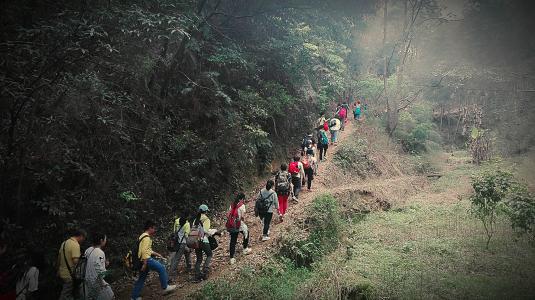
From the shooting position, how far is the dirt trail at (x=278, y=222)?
26.5ft

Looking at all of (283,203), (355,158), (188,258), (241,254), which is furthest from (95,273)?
(355,158)

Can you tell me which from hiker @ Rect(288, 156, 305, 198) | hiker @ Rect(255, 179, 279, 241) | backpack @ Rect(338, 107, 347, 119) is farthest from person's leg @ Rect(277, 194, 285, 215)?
backpack @ Rect(338, 107, 347, 119)

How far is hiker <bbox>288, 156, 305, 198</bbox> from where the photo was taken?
39.2 feet

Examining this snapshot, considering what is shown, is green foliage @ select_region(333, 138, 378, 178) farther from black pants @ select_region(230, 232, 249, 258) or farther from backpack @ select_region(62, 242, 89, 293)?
backpack @ select_region(62, 242, 89, 293)

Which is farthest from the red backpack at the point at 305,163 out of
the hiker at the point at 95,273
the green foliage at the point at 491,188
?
the hiker at the point at 95,273

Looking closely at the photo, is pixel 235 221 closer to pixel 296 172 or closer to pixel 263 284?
pixel 263 284

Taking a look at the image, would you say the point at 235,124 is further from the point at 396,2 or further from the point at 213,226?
the point at 396,2

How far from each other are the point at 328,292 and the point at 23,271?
6430mm

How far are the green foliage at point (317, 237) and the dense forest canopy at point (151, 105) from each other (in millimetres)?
3967

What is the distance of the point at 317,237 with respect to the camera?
34.7 feet

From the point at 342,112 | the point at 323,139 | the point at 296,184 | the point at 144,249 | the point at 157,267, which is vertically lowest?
the point at 157,267

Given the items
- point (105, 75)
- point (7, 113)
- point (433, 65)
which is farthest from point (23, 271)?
point (433, 65)

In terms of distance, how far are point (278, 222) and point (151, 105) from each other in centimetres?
650

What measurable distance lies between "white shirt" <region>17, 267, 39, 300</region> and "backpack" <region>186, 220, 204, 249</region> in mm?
3044
